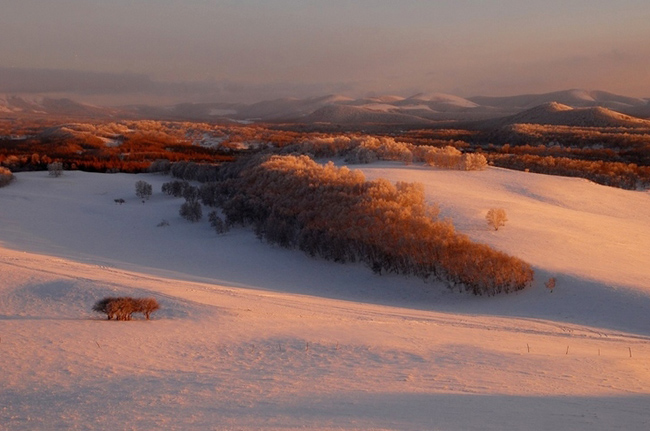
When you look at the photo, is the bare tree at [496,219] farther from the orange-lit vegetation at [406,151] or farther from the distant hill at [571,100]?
the distant hill at [571,100]

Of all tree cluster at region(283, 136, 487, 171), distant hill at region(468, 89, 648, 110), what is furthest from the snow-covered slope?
distant hill at region(468, 89, 648, 110)

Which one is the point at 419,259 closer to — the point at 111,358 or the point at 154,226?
the point at 111,358

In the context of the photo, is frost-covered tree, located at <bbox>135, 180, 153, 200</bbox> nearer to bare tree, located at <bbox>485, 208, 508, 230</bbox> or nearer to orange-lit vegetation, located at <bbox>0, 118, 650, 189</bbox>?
orange-lit vegetation, located at <bbox>0, 118, 650, 189</bbox>

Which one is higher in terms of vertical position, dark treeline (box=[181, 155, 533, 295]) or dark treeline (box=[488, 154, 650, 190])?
dark treeline (box=[488, 154, 650, 190])

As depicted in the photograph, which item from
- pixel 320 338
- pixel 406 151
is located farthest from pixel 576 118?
pixel 320 338

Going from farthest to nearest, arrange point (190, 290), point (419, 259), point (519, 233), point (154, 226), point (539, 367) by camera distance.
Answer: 1. point (154, 226)
2. point (519, 233)
3. point (419, 259)
4. point (190, 290)
5. point (539, 367)

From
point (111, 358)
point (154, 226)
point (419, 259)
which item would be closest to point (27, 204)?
point (154, 226)
